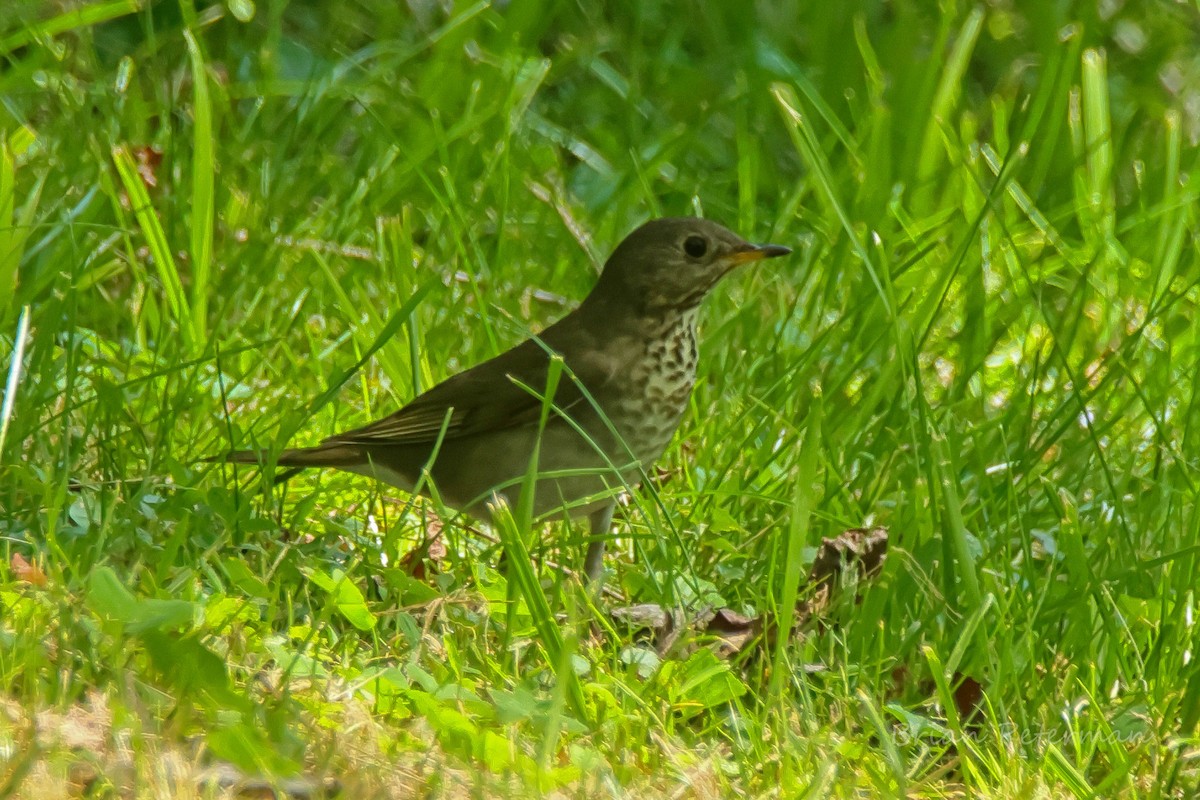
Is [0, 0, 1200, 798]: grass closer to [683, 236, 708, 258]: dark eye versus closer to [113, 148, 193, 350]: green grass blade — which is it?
[113, 148, 193, 350]: green grass blade

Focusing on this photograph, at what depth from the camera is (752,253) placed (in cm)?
441

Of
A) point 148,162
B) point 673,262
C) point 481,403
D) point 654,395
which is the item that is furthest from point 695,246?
point 148,162

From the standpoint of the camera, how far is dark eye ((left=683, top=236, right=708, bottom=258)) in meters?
4.43

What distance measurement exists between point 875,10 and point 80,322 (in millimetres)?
3761

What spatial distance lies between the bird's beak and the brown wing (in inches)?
22.5

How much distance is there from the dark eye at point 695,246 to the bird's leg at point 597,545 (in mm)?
764

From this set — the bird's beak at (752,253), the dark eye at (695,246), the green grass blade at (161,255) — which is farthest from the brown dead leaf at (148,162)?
the bird's beak at (752,253)

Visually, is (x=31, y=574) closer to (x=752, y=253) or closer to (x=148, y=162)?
(x=752, y=253)

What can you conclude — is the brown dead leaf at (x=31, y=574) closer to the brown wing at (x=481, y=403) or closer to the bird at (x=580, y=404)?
the bird at (x=580, y=404)

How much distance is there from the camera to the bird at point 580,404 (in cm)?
404

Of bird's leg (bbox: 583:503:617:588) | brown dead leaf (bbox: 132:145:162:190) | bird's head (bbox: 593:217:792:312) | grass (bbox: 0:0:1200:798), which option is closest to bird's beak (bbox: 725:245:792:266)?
bird's head (bbox: 593:217:792:312)

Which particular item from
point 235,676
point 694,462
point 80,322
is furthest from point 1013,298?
point 235,676

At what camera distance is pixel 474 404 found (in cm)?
417

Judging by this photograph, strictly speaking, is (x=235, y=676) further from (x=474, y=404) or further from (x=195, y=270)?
(x=195, y=270)
